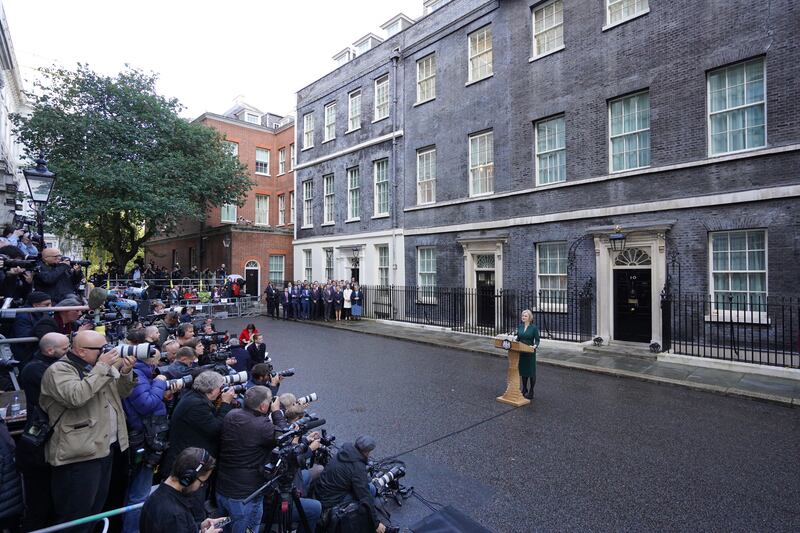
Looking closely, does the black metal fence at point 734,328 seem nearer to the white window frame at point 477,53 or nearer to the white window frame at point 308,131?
the white window frame at point 477,53

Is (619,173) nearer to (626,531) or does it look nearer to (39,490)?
(626,531)

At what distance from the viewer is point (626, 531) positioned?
403 centimetres

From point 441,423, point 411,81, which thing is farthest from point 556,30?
point 441,423

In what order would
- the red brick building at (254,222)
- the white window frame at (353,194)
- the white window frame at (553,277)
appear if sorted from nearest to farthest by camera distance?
the white window frame at (553,277), the white window frame at (353,194), the red brick building at (254,222)

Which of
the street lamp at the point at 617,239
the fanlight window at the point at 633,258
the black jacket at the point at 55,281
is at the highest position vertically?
the street lamp at the point at 617,239

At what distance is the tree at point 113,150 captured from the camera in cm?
2036

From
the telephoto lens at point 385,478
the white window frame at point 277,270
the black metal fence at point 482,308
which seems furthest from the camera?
the white window frame at point 277,270

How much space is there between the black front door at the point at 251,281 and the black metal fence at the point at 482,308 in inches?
426

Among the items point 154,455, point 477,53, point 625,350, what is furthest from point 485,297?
point 154,455

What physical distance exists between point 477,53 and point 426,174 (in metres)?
5.41

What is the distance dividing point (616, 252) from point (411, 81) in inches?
497

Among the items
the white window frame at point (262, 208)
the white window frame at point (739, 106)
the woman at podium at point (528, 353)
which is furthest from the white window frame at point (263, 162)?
the woman at podium at point (528, 353)

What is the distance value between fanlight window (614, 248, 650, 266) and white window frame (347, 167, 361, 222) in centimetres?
1364

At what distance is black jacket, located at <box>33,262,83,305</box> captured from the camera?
255 inches
